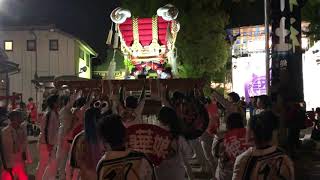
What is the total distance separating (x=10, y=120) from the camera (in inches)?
311

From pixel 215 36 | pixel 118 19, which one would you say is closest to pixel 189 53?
pixel 215 36

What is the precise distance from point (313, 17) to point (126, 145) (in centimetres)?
1740

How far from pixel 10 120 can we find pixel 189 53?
22.9m

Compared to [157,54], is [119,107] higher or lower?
lower

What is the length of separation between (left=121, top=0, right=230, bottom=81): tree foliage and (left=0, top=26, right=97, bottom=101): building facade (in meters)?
8.26

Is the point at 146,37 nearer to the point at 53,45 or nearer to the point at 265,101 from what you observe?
the point at 265,101

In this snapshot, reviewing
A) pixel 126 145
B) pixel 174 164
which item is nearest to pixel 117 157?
pixel 126 145

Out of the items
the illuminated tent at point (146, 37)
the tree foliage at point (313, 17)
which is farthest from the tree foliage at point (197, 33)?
the illuminated tent at point (146, 37)

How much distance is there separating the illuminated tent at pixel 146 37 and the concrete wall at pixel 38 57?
24.8 meters

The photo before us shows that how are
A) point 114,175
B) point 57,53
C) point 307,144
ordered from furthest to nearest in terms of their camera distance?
point 57,53 → point 307,144 → point 114,175

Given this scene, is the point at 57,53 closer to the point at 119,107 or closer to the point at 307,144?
the point at 307,144

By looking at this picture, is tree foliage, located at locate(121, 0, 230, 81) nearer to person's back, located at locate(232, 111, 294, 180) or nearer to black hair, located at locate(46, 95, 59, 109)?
black hair, located at locate(46, 95, 59, 109)

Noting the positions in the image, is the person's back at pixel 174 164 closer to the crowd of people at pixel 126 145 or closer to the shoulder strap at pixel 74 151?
the crowd of people at pixel 126 145

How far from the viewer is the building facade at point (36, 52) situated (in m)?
36.9
